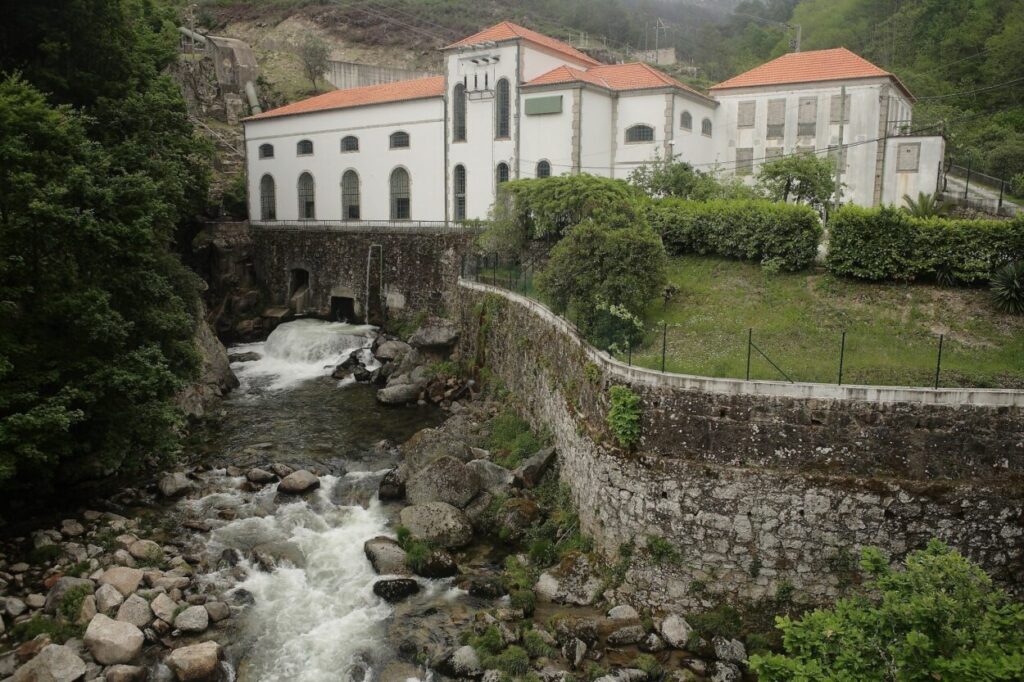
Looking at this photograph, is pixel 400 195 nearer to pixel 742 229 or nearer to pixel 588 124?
pixel 588 124

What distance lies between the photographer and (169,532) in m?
18.9

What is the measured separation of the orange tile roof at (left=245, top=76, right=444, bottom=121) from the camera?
43.0m

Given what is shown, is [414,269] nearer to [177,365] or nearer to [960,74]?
[177,365]

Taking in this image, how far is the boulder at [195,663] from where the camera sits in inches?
541

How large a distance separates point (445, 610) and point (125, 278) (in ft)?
37.7

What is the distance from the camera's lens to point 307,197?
159 ft

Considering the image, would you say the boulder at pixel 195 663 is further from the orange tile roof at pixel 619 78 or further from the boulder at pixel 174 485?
the orange tile roof at pixel 619 78

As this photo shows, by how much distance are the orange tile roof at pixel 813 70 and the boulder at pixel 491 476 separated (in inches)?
1143

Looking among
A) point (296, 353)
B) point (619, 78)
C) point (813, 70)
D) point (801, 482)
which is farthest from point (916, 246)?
point (296, 353)

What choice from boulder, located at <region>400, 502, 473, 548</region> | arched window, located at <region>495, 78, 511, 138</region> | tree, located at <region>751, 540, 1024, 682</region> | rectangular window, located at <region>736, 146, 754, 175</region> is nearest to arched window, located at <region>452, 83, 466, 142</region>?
arched window, located at <region>495, 78, 511, 138</region>

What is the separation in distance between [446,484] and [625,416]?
6.42 meters

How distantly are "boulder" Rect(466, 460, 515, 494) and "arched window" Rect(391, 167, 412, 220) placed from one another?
25997 millimetres

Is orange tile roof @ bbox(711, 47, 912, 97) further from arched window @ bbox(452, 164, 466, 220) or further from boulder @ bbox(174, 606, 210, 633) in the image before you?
boulder @ bbox(174, 606, 210, 633)

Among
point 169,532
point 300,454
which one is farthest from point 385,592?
point 300,454
